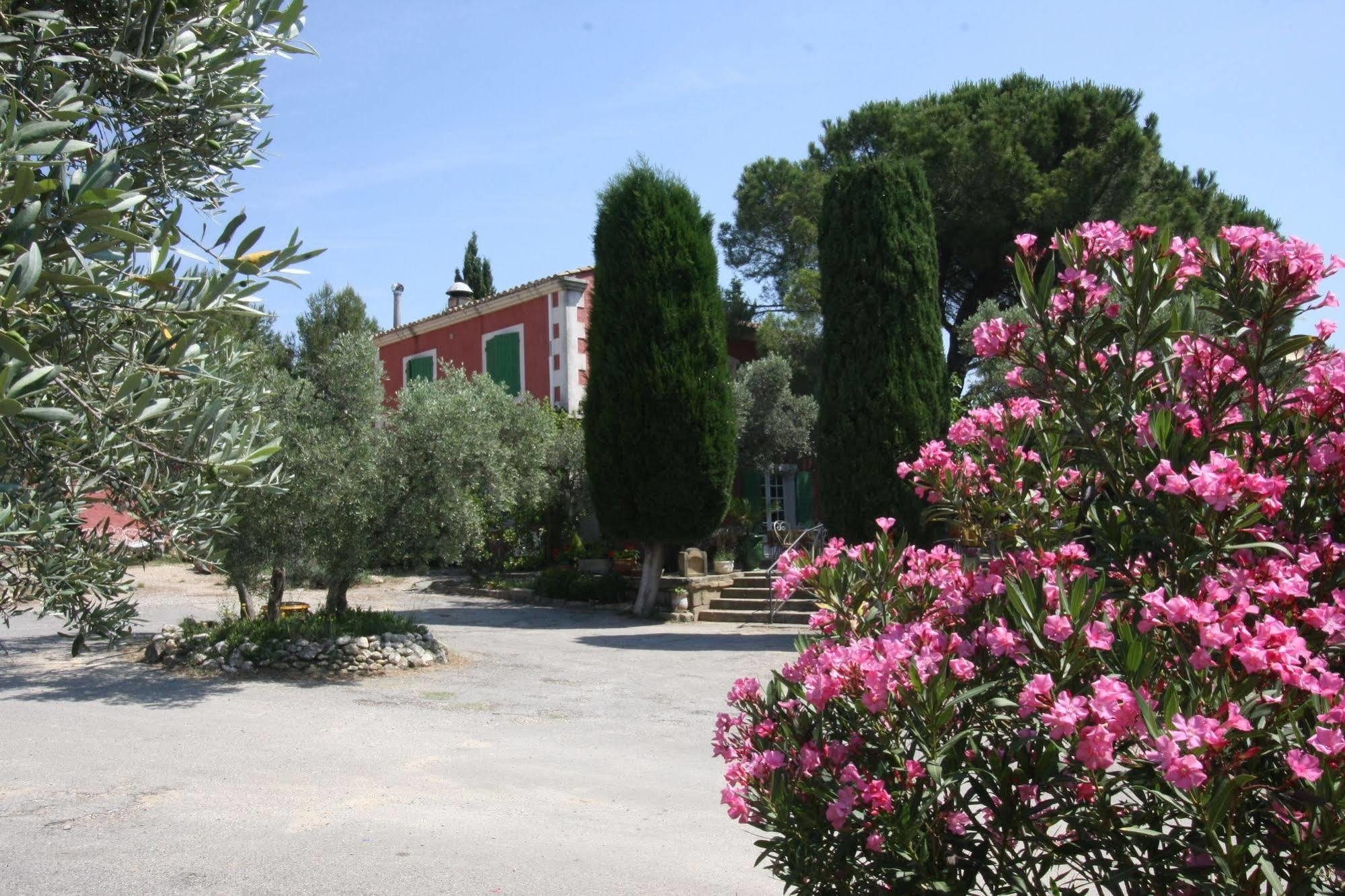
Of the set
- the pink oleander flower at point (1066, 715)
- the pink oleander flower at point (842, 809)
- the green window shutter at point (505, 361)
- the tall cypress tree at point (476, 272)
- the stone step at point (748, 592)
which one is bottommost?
the stone step at point (748, 592)

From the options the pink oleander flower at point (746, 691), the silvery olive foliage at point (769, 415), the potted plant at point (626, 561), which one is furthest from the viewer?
the silvery olive foliage at point (769, 415)

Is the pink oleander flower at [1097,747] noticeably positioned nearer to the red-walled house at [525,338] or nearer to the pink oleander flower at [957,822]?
the pink oleander flower at [957,822]

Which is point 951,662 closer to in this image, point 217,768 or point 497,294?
point 217,768

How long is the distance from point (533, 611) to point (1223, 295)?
16.5 metres

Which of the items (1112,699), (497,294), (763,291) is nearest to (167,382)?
(1112,699)

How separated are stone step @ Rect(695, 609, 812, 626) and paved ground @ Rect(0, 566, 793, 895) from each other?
388 cm

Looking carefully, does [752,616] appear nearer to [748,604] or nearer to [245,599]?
[748,604]

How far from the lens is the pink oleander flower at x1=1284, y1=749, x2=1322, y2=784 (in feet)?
6.06

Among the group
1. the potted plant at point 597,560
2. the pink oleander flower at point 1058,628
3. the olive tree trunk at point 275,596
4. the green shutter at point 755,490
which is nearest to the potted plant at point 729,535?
the potted plant at point 597,560

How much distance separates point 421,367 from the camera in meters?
27.2

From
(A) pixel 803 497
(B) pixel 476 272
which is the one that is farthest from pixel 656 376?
(B) pixel 476 272

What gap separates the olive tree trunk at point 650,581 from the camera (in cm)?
1778

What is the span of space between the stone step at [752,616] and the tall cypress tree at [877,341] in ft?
5.76

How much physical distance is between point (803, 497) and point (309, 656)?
14467mm
